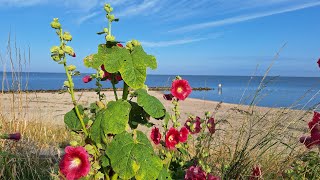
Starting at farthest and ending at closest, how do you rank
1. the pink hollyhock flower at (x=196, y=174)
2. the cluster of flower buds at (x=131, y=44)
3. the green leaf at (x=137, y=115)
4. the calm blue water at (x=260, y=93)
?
the calm blue water at (x=260, y=93) → the pink hollyhock flower at (x=196, y=174) → the green leaf at (x=137, y=115) → the cluster of flower buds at (x=131, y=44)

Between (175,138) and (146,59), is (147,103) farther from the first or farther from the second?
(175,138)

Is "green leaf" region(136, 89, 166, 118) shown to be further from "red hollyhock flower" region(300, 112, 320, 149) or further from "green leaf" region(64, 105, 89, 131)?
"red hollyhock flower" region(300, 112, 320, 149)

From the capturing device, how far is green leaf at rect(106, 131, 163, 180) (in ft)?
5.73

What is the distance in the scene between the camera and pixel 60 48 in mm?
1754

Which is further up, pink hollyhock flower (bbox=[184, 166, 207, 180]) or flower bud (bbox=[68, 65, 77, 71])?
flower bud (bbox=[68, 65, 77, 71])

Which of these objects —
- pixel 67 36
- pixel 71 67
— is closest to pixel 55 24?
pixel 67 36

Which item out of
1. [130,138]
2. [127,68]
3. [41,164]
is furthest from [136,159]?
[41,164]

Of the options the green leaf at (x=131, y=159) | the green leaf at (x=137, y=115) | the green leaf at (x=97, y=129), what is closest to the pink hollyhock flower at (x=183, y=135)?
the green leaf at (x=137, y=115)

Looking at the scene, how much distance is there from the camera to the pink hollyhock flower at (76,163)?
5.81ft

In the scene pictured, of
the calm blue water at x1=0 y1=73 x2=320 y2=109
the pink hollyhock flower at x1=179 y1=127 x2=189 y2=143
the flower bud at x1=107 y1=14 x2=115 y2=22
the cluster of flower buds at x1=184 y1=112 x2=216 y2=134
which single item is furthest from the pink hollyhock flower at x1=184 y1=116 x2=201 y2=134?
the flower bud at x1=107 y1=14 x2=115 y2=22

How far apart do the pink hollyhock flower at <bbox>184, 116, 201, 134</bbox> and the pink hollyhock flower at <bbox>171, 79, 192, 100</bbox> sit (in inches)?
10.5

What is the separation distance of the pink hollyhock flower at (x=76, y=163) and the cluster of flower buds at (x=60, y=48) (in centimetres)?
40

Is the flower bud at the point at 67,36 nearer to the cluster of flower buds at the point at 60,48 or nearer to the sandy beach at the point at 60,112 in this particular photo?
the cluster of flower buds at the point at 60,48

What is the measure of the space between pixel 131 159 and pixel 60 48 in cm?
57
